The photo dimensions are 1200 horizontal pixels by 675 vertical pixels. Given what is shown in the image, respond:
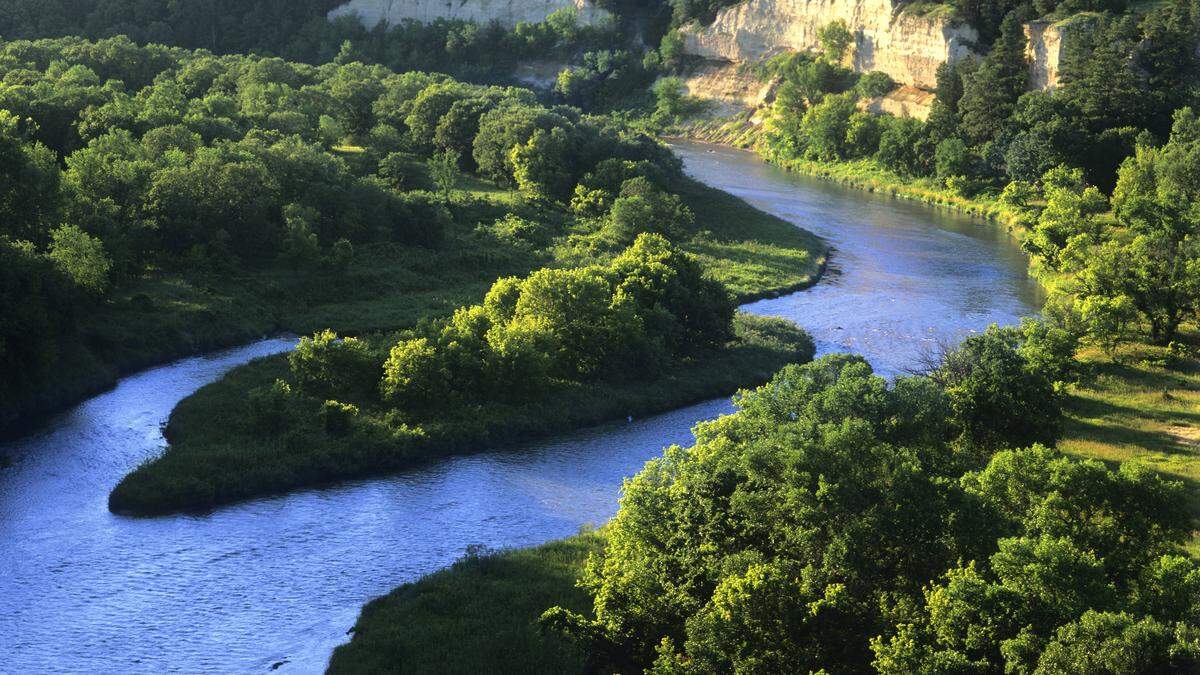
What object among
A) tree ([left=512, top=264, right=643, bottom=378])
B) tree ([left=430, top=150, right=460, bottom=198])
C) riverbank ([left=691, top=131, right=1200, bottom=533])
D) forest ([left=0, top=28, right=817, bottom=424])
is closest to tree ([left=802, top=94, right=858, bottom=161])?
forest ([left=0, top=28, right=817, bottom=424])

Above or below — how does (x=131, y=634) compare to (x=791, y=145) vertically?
below

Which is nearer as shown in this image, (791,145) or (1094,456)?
(1094,456)

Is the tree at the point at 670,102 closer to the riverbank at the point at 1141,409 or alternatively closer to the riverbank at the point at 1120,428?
the riverbank at the point at 1141,409

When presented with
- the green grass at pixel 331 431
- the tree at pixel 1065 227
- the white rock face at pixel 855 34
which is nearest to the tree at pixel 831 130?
the white rock face at pixel 855 34

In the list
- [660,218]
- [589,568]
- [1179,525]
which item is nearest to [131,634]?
[589,568]

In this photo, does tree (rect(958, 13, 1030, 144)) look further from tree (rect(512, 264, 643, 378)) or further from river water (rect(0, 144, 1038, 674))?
tree (rect(512, 264, 643, 378))

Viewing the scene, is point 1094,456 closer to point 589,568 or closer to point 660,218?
point 589,568
